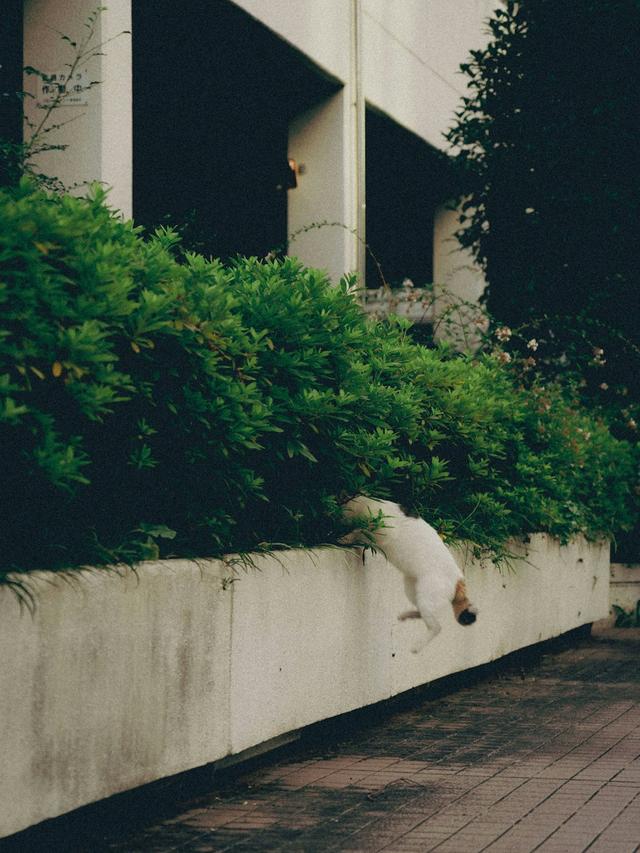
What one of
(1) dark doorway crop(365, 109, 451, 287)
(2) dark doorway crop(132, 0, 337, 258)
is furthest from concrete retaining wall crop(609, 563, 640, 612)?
(2) dark doorway crop(132, 0, 337, 258)

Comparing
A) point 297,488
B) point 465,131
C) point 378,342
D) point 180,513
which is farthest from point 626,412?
point 180,513

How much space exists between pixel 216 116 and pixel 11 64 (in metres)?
5.86

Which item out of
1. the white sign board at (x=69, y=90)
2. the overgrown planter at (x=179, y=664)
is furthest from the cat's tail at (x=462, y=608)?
the white sign board at (x=69, y=90)

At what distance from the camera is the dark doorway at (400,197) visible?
18734mm

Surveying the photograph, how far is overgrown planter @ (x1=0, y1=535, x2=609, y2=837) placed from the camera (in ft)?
16.1

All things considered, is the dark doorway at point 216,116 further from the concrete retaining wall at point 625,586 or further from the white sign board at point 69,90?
the concrete retaining wall at point 625,586

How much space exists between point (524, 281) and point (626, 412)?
198 cm

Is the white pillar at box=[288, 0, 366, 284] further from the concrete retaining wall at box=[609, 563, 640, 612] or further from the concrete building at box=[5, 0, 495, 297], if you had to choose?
the concrete retaining wall at box=[609, 563, 640, 612]

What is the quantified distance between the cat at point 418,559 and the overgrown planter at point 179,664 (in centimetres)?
23

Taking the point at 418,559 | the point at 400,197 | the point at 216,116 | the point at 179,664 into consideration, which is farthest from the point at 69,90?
the point at 400,197

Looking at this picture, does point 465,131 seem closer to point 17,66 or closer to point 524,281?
point 524,281

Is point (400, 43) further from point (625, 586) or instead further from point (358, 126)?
point (625, 586)

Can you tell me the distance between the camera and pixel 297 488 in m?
7.49

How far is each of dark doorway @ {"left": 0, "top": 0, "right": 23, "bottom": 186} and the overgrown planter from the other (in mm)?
4610
